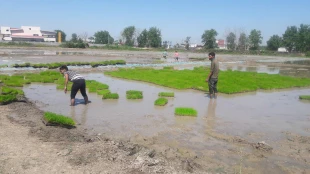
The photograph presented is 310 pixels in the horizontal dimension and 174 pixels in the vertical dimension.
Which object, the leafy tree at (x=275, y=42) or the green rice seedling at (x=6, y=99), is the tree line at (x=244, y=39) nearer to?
the leafy tree at (x=275, y=42)

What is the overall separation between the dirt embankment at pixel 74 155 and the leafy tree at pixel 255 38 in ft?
315

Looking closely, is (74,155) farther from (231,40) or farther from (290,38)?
(231,40)

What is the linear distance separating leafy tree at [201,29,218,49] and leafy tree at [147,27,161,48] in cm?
1540

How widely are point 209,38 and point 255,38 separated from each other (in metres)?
15.6

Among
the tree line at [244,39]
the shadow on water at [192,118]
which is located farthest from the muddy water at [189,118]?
the tree line at [244,39]

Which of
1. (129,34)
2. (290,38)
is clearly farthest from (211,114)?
(129,34)

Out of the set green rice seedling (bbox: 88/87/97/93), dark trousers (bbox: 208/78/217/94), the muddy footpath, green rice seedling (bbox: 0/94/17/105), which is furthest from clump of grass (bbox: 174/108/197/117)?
green rice seedling (bbox: 0/94/17/105)

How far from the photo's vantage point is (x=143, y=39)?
102 metres

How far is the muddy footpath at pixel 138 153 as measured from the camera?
4672 millimetres

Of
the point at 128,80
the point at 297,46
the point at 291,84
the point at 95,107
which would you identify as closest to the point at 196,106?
the point at 95,107

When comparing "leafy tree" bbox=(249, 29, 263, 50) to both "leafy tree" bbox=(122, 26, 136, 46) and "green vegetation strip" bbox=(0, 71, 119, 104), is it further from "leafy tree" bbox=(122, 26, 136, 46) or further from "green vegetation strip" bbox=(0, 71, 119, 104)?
"green vegetation strip" bbox=(0, 71, 119, 104)

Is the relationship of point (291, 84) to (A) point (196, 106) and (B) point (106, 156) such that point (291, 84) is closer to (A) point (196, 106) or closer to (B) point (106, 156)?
(A) point (196, 106)

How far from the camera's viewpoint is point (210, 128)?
25.7 ft

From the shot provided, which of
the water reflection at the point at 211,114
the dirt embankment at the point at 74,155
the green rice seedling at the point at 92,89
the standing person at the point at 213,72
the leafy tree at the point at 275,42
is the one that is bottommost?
the water reflection at the point at 211,114
